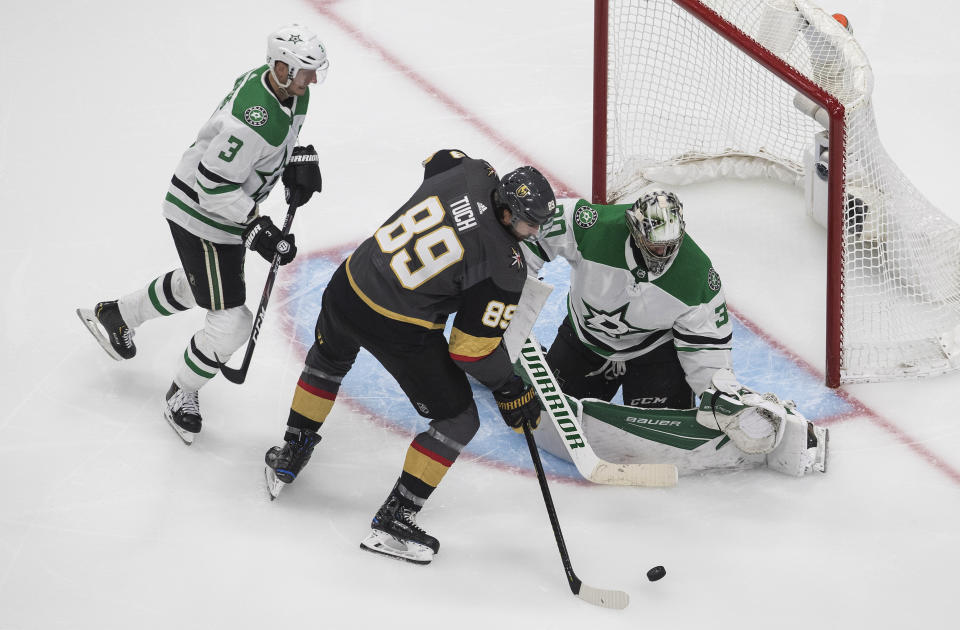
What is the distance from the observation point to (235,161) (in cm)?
354

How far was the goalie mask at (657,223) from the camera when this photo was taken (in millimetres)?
3350

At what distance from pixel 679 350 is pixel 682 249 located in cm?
33

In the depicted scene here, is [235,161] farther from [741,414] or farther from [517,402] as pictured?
[741,414]

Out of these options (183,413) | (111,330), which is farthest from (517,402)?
(111,330)

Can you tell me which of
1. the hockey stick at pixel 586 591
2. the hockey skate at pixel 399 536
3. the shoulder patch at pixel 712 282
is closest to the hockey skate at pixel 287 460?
the hockey skate at pixel 399 536

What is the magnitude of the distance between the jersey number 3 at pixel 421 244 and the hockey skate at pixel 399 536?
692mm

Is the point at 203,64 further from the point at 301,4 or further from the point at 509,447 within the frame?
the point at 509,447

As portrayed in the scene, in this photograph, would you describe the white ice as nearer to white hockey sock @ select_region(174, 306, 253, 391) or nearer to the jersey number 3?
white hockey sock @ select_region(174, 306, 253, 391)

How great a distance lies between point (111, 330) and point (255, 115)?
1027 mm

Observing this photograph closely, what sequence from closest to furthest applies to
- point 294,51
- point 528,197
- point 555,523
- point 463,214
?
point 528,197 < point 463,214 < point 555,523 < point 294,51

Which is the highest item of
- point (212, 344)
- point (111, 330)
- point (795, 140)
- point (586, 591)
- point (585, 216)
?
point (795, 140)

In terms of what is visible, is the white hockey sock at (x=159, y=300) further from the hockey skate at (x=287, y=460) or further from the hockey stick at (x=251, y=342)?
the hockey skate at (x=287, y=460)

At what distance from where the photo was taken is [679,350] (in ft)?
12.1

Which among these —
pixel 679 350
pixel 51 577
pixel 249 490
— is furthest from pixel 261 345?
pixel 679 350
